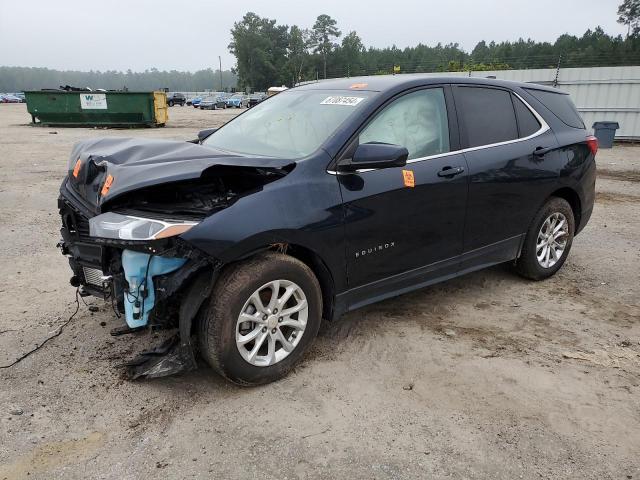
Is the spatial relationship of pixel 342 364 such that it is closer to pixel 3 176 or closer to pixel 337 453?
pixel 337 453

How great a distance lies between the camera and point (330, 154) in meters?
3.19

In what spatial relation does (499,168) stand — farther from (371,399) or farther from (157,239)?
(157,239)

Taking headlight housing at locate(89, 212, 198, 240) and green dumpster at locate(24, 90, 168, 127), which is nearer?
headlight housing at locate(89, 212, 198, 240)

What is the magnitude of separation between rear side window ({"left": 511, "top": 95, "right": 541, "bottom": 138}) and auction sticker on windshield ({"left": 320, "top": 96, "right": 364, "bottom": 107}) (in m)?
Answer: 1.68

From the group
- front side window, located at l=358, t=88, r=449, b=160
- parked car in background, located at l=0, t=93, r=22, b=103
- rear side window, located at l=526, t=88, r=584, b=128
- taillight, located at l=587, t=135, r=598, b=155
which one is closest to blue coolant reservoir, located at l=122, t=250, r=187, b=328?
front side window, located at l=358, t=88, r=449, b=160

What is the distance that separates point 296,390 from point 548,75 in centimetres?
1853

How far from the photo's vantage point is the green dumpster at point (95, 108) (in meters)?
23.0

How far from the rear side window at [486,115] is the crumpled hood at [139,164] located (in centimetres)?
165

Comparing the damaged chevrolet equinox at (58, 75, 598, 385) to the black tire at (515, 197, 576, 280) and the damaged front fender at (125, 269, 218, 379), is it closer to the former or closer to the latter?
the damaged front fender at (125, 269, 218, 379)

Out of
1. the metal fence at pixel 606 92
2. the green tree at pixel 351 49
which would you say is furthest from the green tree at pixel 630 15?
the metal fence at pixel 606 92

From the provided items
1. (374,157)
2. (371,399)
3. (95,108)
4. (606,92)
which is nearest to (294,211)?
(374,157)

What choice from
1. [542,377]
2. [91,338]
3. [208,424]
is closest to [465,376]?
[542,377]

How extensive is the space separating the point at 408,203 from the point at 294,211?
0.92m

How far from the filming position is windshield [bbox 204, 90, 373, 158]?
340 cm
